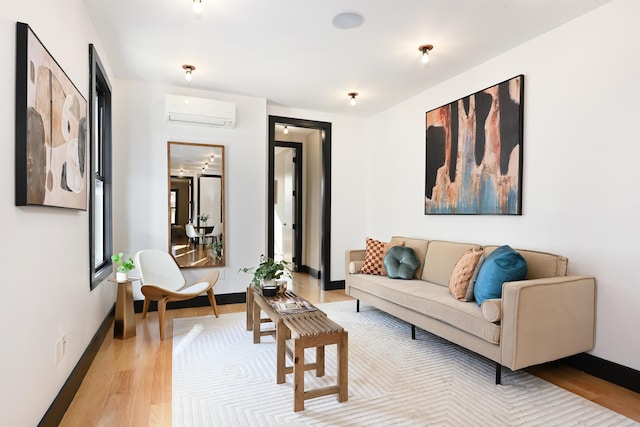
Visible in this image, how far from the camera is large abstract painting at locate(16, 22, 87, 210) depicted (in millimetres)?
1504

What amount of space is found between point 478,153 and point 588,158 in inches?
37.9

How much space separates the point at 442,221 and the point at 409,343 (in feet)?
4.76

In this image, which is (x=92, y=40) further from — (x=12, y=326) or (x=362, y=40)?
(x=12, y=326)

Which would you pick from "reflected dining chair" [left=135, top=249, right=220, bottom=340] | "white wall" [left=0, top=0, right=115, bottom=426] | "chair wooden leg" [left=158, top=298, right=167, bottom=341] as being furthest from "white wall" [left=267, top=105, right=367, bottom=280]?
"white wall" [left=0, top=0, right=115, bottom=426]

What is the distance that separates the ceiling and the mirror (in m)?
0.80

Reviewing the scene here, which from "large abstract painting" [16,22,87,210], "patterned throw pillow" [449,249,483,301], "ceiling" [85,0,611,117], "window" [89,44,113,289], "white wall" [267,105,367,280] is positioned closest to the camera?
"large abstract painting" [16,22,87,210]

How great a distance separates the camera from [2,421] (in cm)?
133

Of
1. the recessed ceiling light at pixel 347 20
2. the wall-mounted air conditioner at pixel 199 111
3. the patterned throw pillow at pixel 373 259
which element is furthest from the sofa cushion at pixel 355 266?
the recessed ceiling light at pixel 347 20

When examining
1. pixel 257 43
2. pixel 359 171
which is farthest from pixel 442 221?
pixel 257 43

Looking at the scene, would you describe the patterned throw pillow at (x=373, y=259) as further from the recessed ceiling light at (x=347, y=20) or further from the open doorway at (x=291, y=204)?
the open doorway at (x=291, y=204)

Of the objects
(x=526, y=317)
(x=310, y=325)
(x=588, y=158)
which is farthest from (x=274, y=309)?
(x=588, y=158)

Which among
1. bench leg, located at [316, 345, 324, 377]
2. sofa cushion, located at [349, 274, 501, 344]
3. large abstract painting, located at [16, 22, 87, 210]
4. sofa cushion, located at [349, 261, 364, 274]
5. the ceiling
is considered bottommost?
bench leg, located at [316, 345, 324, 377]

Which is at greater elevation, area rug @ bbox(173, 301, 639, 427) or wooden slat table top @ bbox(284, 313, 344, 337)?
wooden slat table top @ bbox(284, 313, 344, 337)

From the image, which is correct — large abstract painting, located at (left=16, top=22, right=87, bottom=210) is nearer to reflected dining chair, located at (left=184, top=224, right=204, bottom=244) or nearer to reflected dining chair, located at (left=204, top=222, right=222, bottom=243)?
reflected dining chair, located at (left=184, top=224, right=204, bottom=244)
